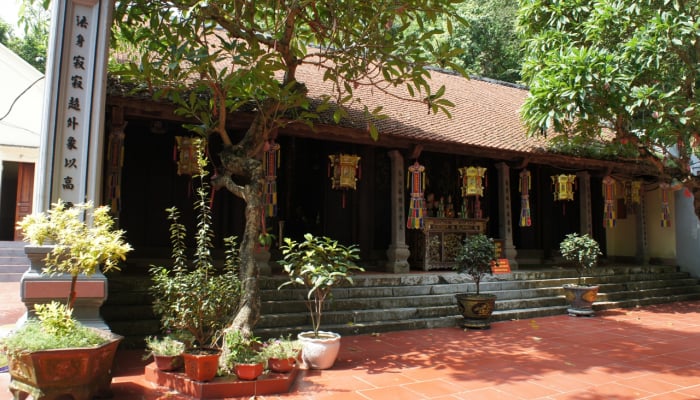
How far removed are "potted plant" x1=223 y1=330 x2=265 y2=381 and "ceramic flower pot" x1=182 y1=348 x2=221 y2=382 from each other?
0.50 feet

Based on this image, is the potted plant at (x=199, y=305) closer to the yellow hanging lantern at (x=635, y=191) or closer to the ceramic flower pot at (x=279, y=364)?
the ceramic flower pot at (x=279, y=364)

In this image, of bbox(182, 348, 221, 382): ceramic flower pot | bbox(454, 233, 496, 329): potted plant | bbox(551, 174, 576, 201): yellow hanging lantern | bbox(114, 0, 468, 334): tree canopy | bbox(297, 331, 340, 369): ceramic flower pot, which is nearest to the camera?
bbox(182, 348, 221, 382): ceramic flower pot

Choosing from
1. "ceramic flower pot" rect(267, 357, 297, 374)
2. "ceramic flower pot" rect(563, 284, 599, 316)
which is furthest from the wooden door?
"ceramic flower pot" rect(563, 284, 599, 316)

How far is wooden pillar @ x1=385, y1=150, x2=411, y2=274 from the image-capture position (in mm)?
9414

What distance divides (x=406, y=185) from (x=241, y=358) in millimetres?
7026

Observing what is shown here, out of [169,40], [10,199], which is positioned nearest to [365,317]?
[169,40]

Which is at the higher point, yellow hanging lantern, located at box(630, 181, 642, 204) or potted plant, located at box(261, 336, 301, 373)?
yellow hanging lantern, located at box(630, 181, 642, 204)

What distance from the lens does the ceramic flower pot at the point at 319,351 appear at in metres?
5.23

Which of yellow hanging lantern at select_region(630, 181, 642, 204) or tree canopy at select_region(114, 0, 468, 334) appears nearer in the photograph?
tree canopy at select_region(114, 0, 468, 334)

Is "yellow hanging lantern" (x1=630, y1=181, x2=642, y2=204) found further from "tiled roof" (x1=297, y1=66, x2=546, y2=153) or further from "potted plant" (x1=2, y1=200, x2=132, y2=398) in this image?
"potted plant" (x1=2, y1=200, x2=132, y2=398)

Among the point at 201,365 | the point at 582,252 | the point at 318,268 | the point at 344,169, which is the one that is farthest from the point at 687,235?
the point at 201,365

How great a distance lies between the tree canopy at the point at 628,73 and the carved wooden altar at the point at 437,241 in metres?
2.59

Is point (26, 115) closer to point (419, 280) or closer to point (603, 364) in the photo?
point (419, 280)

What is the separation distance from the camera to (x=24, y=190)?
1300 centimetres
